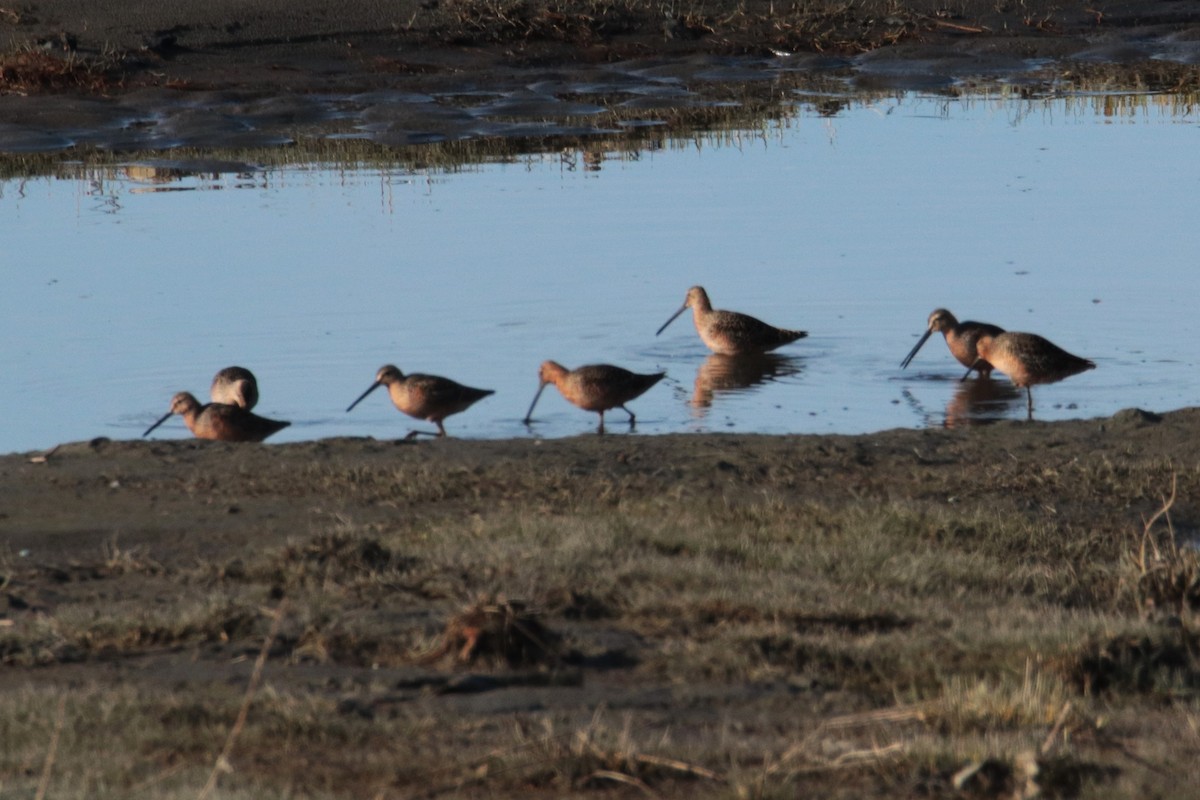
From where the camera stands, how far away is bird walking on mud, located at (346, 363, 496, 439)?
11891 mm

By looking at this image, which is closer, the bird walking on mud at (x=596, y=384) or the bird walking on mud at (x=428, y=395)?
the bird walking on mud at (x=428, y=395)

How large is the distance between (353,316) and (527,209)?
5.44m

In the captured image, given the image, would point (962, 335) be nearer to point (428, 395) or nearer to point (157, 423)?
point (428, 395)

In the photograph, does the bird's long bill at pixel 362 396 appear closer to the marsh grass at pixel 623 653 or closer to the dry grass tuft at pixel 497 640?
the marsh grass at pixel 623 653

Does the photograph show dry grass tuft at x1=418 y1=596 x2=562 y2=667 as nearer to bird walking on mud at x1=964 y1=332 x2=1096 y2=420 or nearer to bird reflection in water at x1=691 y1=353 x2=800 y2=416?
bird reflection in water at x1=691 y1=353 x2=800 y2=416

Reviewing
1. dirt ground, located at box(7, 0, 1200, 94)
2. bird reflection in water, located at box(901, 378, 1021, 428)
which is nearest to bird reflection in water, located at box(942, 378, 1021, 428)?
bird reflection in water, located at box(901, 378, 1021, 428)

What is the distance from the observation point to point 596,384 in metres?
12.2

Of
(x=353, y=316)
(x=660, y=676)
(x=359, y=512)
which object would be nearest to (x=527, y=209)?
(x=353, y=316)

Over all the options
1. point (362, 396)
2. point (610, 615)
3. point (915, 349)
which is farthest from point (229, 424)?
point (915, 349)

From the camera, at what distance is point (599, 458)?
33.9 feet

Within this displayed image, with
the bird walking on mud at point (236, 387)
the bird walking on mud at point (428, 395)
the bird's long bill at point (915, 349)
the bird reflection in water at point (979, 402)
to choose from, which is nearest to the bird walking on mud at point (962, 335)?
the bird's long bill at point (915, 349)

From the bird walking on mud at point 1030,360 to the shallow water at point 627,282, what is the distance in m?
0.21

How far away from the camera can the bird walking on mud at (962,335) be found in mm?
13602

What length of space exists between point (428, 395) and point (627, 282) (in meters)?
5.04
